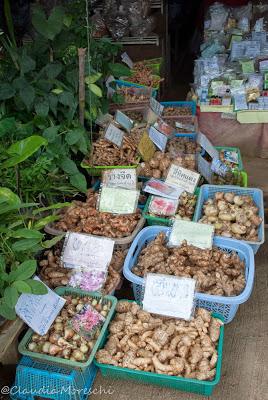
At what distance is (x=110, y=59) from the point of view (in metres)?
3.76

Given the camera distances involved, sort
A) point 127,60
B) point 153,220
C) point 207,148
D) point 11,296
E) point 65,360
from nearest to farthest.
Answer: point 11,296, point 65,360, point 153,220, point 207,148, point 127,60

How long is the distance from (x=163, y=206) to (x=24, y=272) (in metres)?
1.13

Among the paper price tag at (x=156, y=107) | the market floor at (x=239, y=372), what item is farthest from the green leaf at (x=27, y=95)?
the market floor at (x=239, y=372)

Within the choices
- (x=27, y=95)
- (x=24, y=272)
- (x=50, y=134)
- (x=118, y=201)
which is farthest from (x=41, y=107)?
(x=24, y=272)

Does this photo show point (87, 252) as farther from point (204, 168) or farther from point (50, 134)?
point (204, 168)

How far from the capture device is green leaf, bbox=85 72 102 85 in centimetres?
303

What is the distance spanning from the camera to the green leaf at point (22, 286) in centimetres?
186

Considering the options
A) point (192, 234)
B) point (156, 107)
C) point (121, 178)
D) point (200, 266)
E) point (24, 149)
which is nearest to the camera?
point (24, 149)

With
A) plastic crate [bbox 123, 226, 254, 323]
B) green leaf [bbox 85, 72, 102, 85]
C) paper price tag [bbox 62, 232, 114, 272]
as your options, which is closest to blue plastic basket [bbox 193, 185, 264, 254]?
plastic crate [bbox 123, 226, 254, 323]

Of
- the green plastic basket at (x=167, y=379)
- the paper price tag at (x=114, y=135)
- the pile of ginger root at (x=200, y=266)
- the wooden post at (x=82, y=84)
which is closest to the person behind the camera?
the green plastic basket at (x=167, y=379)

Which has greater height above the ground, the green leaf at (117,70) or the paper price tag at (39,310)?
the green leaf at (117,70)

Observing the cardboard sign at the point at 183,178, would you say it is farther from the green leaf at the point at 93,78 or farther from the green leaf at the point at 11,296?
the green leaf at the point at 11,296

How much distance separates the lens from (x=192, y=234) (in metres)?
2.54

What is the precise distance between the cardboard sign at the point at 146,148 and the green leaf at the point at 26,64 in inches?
35.5
